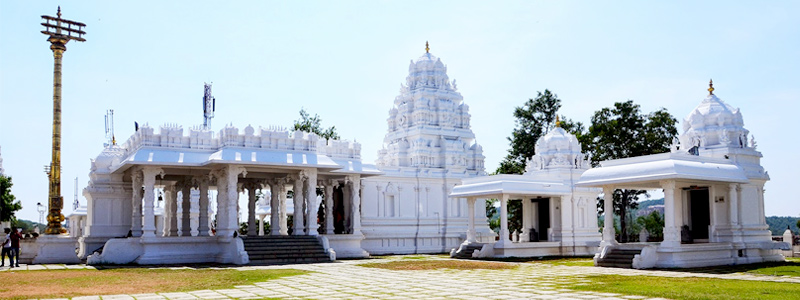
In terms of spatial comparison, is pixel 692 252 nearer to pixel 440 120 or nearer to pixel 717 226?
pixel 717 226

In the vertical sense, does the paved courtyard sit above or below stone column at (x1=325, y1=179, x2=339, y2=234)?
below

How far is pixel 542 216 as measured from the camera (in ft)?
120

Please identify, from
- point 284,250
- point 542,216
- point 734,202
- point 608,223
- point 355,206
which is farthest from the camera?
point 542,216

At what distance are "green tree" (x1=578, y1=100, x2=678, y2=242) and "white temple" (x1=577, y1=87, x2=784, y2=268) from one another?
13380 millimetres

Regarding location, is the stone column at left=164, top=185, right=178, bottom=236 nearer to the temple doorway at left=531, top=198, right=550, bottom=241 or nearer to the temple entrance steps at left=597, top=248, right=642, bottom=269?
the temple doorway at left=531, top=198, right=550, bottom=241

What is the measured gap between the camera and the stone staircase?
Result: 32.4 meters

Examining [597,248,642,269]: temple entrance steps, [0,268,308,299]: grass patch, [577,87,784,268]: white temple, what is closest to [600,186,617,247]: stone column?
[577,87,784,268]: white temple

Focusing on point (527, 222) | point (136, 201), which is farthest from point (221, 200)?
point (527, 222)

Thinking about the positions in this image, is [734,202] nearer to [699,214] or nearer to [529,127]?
[699,214]

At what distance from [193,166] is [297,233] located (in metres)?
5.28

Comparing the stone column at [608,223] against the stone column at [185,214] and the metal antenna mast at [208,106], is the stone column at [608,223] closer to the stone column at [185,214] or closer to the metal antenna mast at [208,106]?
the stone column at [185,214]

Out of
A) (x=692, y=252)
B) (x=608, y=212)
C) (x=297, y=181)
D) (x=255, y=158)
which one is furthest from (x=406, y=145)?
(x=692, y=252)

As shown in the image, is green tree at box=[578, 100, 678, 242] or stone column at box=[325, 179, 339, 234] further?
green tree at box=[578, 100, 678, 242]

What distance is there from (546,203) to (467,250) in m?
5.91
